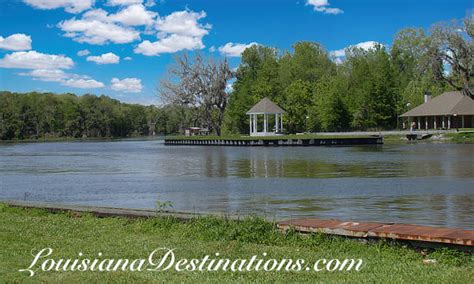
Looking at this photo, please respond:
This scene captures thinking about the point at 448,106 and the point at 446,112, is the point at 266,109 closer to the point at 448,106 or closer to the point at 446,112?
the point at 446,112

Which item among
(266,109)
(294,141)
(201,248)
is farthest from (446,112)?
(201,248)

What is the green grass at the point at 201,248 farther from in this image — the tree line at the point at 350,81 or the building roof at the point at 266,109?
the building roof at the point at 266,109

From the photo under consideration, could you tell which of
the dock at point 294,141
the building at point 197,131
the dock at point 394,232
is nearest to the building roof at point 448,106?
the dock at point 294,141

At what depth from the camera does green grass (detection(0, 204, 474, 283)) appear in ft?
Answer: 18.9

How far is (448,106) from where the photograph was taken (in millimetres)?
77438

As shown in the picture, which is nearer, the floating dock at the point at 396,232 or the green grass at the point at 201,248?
the green grass at the point at 201,248

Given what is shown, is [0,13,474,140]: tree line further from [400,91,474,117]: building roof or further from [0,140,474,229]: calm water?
[0,140,474,229]: calm water

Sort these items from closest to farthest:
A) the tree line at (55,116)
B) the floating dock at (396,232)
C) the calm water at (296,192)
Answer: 1. the floating dock at (396,232)
2. the calm water at (296,192)
3. the tree line at (55,116)

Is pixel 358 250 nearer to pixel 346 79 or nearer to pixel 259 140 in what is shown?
pixel 259 140

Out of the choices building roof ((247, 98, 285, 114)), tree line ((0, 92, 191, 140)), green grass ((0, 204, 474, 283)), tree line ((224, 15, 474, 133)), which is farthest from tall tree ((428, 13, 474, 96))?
tree line ((0, 92, 191, 140))

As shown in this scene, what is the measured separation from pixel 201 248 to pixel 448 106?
76372mm

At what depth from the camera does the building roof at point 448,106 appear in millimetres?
75688

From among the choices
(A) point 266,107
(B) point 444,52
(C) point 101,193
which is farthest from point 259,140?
(C) point 101,193

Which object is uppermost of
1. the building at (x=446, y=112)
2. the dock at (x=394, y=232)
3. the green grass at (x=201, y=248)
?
the building at (x=446, y=112)
